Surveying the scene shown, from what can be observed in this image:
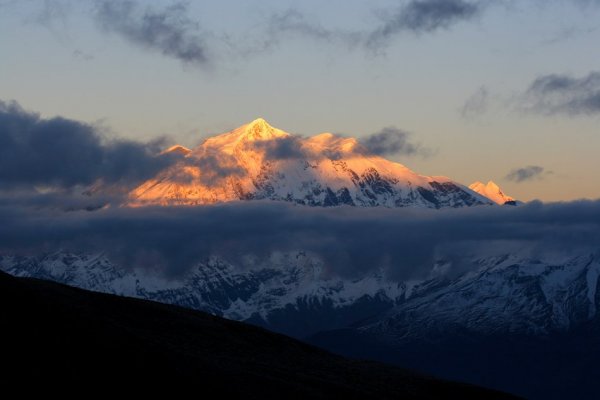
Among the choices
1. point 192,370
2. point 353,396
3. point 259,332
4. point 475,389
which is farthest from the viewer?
point 259,332

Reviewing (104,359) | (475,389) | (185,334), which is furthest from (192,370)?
(475,389)

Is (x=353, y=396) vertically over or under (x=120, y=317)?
under

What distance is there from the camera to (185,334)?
175750 mm

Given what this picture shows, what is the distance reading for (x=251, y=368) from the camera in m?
157

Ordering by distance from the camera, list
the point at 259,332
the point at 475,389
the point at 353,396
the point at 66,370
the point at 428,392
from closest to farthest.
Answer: the point at 66,370 < the point at 353,396 < the point at 428,392 < the point at 475,389 < the point at 259,332

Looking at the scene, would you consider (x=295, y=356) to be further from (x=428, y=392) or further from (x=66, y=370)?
(x=66, y=370)

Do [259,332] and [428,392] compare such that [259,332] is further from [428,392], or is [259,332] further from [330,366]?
[428,392]

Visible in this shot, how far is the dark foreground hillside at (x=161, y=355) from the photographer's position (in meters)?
125

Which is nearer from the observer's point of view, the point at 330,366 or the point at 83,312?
the point at 83,312

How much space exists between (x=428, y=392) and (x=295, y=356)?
23.0 meters

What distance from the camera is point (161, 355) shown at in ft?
470

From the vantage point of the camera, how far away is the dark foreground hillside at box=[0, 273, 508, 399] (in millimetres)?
124875

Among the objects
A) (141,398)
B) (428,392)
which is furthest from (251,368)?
(141,398)

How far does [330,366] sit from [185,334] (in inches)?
719
